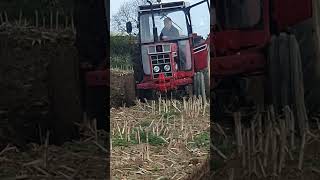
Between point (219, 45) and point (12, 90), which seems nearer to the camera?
point (12, 90)

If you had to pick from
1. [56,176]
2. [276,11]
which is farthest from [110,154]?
[276,11]

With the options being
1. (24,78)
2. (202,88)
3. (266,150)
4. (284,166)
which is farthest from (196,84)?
(24,78)

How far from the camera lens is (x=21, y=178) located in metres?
2.51

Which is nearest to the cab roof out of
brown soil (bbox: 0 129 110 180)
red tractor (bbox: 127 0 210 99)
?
red tractor (bbox: 127 0 210 99)

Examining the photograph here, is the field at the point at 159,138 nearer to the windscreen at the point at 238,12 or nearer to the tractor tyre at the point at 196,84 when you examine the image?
the tractor tyre at the point at 196,84

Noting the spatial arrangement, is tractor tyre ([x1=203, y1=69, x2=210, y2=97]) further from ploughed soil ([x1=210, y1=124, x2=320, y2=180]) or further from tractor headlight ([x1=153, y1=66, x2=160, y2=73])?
ploughed soil ([x1=210, y1=124, x2=320, y2=180])

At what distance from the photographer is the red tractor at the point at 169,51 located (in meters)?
2.79

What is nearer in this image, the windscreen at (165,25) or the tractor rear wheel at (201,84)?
the windscreen at (165,25)

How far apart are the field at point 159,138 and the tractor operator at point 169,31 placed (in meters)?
0.28

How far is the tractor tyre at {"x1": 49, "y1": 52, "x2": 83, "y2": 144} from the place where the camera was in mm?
2750

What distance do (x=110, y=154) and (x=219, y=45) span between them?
74 centimetres

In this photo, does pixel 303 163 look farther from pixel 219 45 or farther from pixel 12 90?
pixel 12 90

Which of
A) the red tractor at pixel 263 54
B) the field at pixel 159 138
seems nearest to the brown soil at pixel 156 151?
the field at pixel 159 138

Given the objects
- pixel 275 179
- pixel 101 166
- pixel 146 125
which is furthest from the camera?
pixel 146 125
